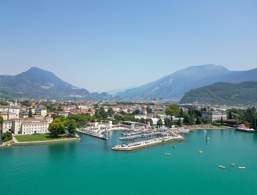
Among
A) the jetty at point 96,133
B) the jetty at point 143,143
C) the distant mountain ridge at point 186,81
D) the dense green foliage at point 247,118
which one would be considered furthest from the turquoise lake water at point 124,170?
the distant mountain ridge at point 186,81

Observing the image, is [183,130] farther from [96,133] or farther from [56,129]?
[56,129]

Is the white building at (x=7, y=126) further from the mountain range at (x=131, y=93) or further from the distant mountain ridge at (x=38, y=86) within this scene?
the distant mountain ridge at (x=38, y=86)

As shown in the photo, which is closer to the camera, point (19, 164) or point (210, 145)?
point (19, 164)

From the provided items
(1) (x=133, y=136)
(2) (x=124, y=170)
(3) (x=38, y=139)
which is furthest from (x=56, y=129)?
(2) (x=124, y=170)

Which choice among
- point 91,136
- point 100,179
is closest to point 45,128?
point 91,136

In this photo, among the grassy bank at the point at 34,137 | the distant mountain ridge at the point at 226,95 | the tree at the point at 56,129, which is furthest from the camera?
the distant mountain ridge at the point at 226,95

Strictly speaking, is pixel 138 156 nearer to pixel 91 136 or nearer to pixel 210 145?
pixel 210 145
